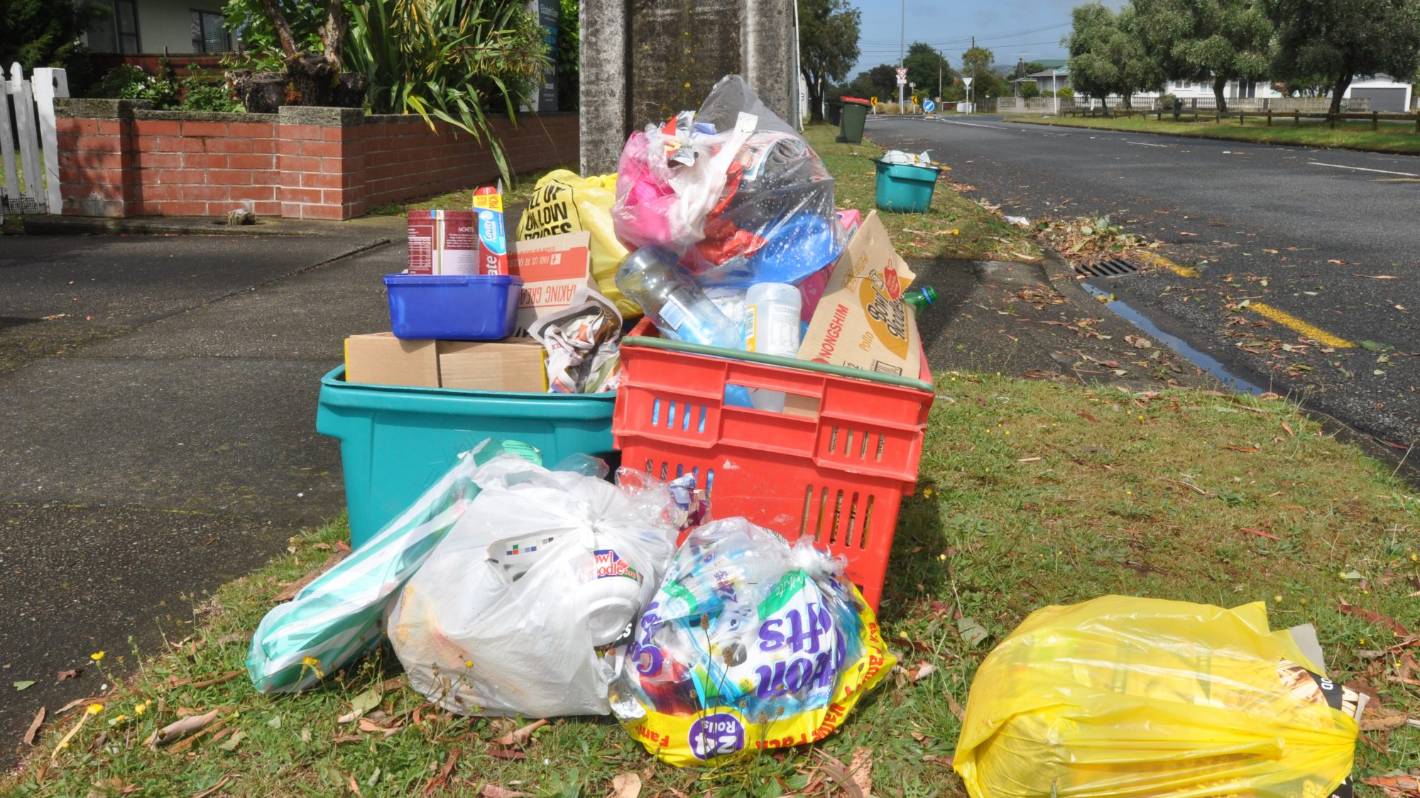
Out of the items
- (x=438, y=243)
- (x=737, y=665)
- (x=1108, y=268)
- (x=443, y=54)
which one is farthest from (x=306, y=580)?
(x=443, y=54)

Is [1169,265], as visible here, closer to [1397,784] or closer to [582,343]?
[582,343]

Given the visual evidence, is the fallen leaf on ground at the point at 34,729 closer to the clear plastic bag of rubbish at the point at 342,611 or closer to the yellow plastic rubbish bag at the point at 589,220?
the clear plastic bag of rubbish at the point at 342,611

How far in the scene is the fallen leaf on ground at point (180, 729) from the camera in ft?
7.75

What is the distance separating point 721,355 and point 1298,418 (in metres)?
2.97

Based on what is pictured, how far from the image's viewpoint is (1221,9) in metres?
53.7

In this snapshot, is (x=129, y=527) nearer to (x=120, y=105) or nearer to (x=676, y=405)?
(x=676, y=405)

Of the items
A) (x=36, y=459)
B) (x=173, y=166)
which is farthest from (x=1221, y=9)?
(x=36, y=459)

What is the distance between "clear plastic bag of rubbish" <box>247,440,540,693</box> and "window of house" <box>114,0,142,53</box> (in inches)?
904

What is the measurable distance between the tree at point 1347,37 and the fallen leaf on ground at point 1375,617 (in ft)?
119

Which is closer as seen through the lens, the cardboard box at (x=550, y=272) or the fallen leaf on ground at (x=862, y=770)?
the fallen leaf on ground at (x=862, y=770)

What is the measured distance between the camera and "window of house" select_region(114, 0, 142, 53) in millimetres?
21703

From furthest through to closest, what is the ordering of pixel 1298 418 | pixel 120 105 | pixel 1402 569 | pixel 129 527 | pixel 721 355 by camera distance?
1. pixel 120 105
2. pixel 1298 418
3. pixel 129 527
4. pixel 1402 569
5. pixel 721 355

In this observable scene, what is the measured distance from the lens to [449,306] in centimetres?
296

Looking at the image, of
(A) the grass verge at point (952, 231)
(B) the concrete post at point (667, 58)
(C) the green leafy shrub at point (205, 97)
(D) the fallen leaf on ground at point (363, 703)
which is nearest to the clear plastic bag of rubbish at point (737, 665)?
(D) the fallen leaf on ground at point (363, 703)
